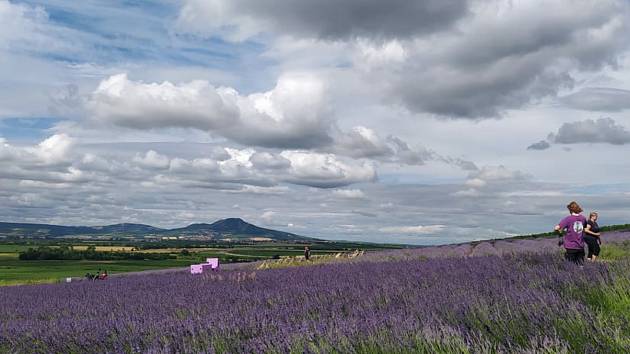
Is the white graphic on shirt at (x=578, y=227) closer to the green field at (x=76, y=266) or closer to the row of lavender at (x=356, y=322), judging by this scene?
the row of lavender at (x=356, y=322)

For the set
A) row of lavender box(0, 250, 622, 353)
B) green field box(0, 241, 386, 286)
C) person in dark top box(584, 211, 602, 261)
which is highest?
person in dark top box(584, 211, 602, 261)

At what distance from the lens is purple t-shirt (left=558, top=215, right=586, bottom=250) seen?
28.0 feet

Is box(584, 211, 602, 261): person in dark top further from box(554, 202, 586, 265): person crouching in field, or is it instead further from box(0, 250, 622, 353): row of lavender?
box(0, 250, 622, 353): row of lavender

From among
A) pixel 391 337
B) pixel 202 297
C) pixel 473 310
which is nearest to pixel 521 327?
pixel 473 310

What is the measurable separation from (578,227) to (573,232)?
13 centimetres

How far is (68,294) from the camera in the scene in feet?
28.6

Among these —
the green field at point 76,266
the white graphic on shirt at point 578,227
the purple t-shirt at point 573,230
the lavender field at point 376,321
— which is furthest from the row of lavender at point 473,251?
the green field at point 76,266

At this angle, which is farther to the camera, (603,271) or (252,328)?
(603,271)

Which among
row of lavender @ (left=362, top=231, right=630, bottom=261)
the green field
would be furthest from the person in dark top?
the green field

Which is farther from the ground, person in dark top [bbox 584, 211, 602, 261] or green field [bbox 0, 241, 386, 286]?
person in dark top [bbox 584, 211, 602, 261]

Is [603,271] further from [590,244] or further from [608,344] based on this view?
[590,244]

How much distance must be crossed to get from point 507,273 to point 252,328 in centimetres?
355

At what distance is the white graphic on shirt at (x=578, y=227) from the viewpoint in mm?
8664

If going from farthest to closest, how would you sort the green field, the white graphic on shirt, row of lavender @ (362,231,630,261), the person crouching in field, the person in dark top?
the green field, row of lavender @ (362,231,630,261), the person in dark top, the white graphic on shirt, the person crouching in field
